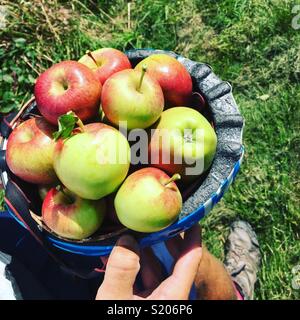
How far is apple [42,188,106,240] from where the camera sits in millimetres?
1141

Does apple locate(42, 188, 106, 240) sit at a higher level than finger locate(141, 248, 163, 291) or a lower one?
higher

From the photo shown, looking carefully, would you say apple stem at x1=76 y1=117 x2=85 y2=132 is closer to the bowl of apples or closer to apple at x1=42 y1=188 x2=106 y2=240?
the bowl of apples

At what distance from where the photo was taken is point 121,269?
1138mm

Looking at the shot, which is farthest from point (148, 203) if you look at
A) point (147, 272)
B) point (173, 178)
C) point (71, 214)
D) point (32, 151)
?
point (147, 272)

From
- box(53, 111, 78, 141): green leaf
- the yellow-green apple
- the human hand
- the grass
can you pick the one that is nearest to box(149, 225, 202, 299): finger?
the human hand

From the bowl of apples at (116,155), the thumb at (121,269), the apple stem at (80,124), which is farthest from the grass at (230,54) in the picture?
the apple stem at (80,124)

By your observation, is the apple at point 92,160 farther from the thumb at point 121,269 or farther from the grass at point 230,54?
the grass at point 230,54

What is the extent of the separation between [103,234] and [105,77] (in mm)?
423

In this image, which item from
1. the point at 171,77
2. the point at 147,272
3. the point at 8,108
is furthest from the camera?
the point at 8,108

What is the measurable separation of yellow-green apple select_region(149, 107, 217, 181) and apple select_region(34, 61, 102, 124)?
19 cm

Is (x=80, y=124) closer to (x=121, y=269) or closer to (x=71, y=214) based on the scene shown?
(x=71, y=214)

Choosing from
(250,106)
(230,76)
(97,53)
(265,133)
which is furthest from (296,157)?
(97,53)

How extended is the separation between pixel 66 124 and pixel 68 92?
12 centimetres

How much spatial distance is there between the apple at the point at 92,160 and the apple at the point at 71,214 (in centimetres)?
4
